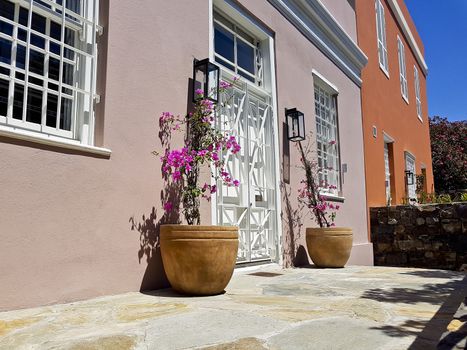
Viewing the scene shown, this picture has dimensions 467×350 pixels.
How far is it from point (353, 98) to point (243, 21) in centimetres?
394

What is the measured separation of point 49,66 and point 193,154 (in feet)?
4.22

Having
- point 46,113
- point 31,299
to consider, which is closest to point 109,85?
point 46,113

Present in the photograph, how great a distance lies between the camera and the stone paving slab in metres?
1.99

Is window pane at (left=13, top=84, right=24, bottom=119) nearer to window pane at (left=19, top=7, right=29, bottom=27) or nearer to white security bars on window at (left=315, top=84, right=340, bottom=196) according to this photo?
window pane at (left=19, top=7, right=29, bottom=27)

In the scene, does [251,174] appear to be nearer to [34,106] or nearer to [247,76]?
[247,76]

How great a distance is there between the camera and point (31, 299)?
2.64 m

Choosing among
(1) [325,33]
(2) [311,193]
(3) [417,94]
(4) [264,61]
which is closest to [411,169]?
(3) [417,94]

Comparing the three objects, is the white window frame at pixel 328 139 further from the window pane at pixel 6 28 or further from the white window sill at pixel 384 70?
the window pane at pixel 6 28

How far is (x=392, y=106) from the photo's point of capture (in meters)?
11.1

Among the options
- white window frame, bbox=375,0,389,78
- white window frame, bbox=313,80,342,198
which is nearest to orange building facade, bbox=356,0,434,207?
white window frame, bbox=375,0,389,78

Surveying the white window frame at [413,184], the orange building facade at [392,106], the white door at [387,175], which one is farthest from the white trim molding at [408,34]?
the white door at [387,175]

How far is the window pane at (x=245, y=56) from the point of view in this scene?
5418 millimetres

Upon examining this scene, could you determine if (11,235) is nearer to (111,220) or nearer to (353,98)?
(111,220)

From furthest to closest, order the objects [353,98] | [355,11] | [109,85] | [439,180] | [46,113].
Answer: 1. [439,180]
2. [355,11]
3. [353,98]
4. [109,85]
5. [46,113]
